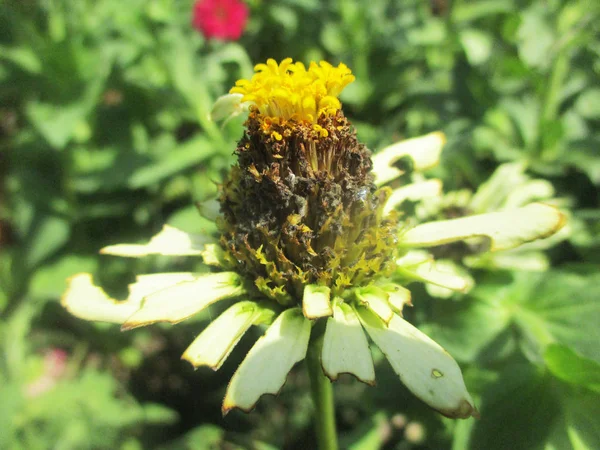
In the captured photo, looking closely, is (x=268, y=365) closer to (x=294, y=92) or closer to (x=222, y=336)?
(x=222, y=336)

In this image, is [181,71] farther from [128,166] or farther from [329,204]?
[329,204]

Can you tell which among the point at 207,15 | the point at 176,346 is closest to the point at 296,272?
the point at 207,15

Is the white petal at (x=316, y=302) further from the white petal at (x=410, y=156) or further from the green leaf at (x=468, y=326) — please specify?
the green leaf at (x=468, y=326)

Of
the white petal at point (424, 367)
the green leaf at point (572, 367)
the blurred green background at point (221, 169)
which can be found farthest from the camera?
the blurred green background at point (221, 169)

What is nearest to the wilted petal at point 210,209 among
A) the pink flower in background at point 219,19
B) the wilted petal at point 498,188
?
the wilted petal at point 498,188

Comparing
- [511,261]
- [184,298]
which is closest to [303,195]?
[184,298]
